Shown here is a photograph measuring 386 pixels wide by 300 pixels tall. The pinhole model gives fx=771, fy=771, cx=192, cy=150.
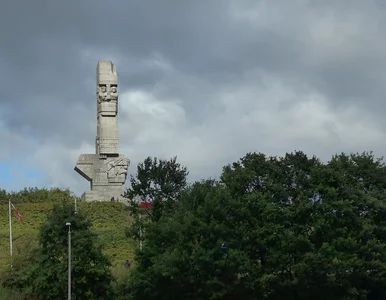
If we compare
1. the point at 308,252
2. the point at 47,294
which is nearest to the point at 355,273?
the point at 308,252

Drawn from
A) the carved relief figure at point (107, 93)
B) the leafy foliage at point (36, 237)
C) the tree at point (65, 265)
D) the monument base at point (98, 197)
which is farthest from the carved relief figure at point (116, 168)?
the tree at point (65, 265)

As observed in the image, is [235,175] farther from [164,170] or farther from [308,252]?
[164,170]

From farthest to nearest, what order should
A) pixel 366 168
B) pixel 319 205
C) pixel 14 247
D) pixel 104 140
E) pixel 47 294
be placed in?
pixel 104 140 < pixel 14 247 < pixel 366 168 < pixel 319 205 < pixel 47 294

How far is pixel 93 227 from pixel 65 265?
14.5 metres

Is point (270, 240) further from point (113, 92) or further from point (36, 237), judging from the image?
point (113, 92)

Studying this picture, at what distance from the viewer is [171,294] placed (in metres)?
33.4

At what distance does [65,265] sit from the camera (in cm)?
3206

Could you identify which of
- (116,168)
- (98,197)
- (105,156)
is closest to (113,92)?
(105,156)

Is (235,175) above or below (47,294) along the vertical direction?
above

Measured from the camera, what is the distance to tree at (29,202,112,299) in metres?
31.8

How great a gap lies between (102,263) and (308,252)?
28.7 ft

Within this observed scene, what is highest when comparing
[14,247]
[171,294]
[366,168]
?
[366,168]

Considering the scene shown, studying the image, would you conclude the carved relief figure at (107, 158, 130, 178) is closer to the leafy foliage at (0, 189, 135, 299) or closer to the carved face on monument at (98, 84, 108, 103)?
the leafy foliage at (0, 189, 135, 299)

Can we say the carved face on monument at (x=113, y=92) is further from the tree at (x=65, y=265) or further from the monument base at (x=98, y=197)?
the tree at (x=65, y=265)
